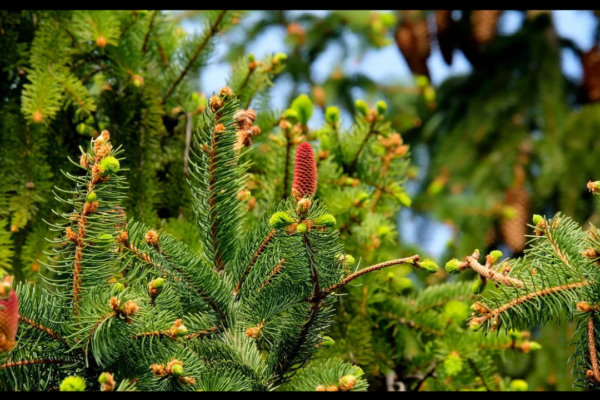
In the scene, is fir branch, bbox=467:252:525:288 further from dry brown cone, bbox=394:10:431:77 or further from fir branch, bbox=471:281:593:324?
dry brown cone, bbox=394:10:431:77

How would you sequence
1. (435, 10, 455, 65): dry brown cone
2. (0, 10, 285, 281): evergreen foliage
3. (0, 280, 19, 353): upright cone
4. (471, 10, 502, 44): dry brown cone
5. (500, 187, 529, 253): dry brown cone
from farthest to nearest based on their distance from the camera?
(435, 10, 455, 65): dry brown cone
(471, 10, 502, 44): dry brown cone
(500, 187, 529, 253): dry brown cone
(0, 10, 285, 281): evergreen foliage
(0, 280, 19, 353): upright cone

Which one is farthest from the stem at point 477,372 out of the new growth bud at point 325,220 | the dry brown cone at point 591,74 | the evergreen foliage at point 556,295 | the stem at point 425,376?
the dry brown cone at point 591,74

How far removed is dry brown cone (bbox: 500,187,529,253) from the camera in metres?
2.54

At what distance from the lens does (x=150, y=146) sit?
1307 millimetres

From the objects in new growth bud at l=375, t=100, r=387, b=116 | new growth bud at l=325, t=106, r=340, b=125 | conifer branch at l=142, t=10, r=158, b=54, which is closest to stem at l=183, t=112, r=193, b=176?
conifer branch at l=142, t=10, r=158, b=54

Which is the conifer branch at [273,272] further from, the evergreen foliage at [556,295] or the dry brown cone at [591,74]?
the dry brown cone at [591,74]

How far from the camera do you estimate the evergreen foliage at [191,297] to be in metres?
0.71

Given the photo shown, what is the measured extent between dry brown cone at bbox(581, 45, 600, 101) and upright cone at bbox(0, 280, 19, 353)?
252 centimetres

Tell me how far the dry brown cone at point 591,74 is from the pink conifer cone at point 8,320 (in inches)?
99.4

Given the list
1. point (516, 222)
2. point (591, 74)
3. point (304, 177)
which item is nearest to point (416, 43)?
point (591, 74)

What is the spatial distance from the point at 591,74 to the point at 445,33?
2.19 ft

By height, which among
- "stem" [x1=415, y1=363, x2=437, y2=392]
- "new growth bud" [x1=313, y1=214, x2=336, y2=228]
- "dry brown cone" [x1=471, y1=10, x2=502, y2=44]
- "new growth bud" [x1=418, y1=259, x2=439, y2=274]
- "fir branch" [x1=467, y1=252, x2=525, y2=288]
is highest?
"dry brown cone" [x1=471, y1=10, x2=502, y2=44]

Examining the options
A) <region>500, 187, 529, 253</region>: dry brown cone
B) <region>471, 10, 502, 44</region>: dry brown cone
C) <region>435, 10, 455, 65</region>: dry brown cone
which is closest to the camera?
<region>500, 187, 529, 253</region>: dry brown cone
